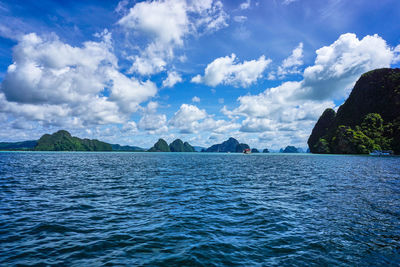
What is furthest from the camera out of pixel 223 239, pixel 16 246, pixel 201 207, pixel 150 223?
pixel 201 207

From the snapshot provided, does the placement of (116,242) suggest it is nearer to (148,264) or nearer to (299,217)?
(148,264)

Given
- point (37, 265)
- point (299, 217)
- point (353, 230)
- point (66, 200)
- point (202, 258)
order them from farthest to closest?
point (66, 200) → point (299, 217) → point (353, 230) → point (202, 258) → point (37, 265)

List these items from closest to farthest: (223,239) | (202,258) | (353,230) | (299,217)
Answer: (202,258)
(223,239)
(353,230)
(299,217)

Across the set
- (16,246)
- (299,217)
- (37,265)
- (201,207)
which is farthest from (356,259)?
(16,246)

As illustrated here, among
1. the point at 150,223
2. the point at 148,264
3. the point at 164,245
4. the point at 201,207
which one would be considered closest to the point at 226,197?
the point at 201,207

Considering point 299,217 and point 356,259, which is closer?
point 356,259

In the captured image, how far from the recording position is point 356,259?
31.8 feet

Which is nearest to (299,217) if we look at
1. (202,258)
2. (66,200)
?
(202,258)

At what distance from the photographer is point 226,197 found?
2355cm

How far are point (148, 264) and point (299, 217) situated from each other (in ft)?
40.3

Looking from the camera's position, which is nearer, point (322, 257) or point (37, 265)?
point (37, 265)

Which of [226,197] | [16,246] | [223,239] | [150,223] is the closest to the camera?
[16,246]

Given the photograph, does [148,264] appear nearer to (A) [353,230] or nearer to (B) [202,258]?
(B) [202,258]

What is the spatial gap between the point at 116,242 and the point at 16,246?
5099 mm
